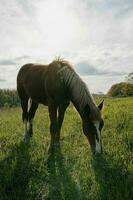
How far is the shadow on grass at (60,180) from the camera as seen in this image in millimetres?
5668

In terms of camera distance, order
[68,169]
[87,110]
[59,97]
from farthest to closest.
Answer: [59,97]
[87,110]
[68,169]

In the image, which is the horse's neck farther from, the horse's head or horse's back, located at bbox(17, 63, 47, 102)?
horse's back, located at bbox(17, 63, 47, 102)

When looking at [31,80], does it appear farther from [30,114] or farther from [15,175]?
[15,175]

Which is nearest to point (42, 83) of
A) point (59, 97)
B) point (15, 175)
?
point (59, 97)

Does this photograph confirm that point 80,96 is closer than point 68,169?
No

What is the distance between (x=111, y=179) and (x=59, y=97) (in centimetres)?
305

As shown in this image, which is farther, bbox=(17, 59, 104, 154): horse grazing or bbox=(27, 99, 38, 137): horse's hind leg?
bbox=(27, 99, 38, 137): horse's hind leg

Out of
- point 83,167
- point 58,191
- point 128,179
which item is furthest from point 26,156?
point 128,179

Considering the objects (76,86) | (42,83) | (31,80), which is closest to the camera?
(76,86)

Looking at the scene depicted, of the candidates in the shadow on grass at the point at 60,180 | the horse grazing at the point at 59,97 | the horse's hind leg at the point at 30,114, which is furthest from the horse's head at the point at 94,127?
the horse's hind leg at the point at 30,114

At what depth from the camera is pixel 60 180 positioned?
6.36m

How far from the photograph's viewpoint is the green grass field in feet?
18.7

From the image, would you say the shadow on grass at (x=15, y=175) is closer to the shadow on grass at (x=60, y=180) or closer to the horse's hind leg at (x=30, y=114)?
the shadow on grass at (x=60, y=180)

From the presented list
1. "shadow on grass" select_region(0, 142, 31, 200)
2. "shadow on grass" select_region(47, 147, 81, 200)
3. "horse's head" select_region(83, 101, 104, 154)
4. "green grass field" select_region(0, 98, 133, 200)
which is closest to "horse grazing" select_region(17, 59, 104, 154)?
"horse's head" select_region(83, 101, 104, 154)
